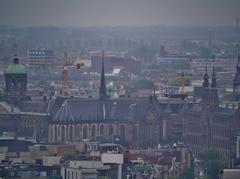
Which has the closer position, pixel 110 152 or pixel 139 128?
pixel 110 152

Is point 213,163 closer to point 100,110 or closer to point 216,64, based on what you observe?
point 100,110

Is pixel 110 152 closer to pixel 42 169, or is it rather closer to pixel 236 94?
pixel 42 169

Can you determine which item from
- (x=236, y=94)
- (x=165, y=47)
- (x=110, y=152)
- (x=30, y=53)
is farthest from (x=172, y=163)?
(x=165, y=47)

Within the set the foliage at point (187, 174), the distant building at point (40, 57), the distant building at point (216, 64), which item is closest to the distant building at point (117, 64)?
the distant building at point (40, 57)

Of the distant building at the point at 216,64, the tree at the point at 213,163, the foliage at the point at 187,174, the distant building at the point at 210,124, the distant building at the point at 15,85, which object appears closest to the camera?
the foliage at the point at 187,174

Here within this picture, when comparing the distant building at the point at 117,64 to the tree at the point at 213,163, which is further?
the distant building at the point at 117,64

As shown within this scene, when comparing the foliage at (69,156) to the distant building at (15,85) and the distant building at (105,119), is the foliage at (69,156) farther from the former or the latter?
the distant building at (15,85)

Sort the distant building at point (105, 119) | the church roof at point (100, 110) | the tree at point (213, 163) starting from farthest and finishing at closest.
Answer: the church roof at point (100, 110) → the distant building at point (105, 119) → the tree at point (213, 163)

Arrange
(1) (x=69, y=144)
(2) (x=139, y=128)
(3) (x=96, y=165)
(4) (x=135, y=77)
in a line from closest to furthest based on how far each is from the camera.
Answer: (3) (x=96, y=165) → (1) (x=69, y=144) → (2) (x=139, y=128) → (4) (x=135, y=77)
